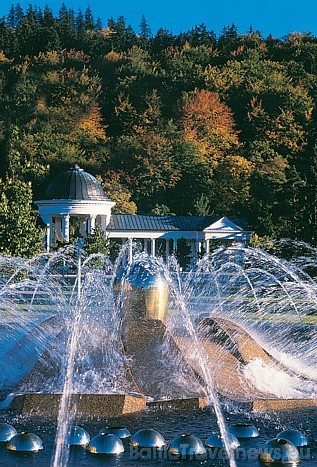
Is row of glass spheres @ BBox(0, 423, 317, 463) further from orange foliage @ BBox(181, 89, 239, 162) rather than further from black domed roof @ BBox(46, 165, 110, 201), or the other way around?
orange foliage @ BBox(181, 89, 239, 162)

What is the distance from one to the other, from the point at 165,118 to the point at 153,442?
237 ft

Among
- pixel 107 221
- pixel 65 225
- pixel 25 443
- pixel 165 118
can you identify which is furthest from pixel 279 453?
pixel 165 118

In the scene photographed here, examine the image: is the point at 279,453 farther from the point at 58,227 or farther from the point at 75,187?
the point at 58,227

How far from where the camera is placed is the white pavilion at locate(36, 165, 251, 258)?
197 feet

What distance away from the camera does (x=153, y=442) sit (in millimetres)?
10328

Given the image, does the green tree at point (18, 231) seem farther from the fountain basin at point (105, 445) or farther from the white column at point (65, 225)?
the fountain basin at point (105, 445)

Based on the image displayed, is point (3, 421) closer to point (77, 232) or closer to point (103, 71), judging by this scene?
point (77, 232)

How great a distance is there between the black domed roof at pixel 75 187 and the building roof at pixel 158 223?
2.48 m

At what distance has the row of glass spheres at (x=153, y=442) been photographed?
990 centimetres

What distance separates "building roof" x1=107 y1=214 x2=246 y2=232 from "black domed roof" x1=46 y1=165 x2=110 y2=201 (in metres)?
2.48

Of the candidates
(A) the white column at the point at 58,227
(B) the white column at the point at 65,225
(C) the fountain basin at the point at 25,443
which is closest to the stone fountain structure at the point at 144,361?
(C) the fountain basin at the point at 25,443

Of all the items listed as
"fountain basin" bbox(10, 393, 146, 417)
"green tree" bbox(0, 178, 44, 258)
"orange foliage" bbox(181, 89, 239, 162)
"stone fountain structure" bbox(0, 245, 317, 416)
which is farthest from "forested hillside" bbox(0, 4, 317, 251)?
"fountain basin" bbox(10, 393, 146, 417)

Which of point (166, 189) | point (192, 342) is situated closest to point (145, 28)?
point (166, 189)

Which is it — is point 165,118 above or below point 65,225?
above
